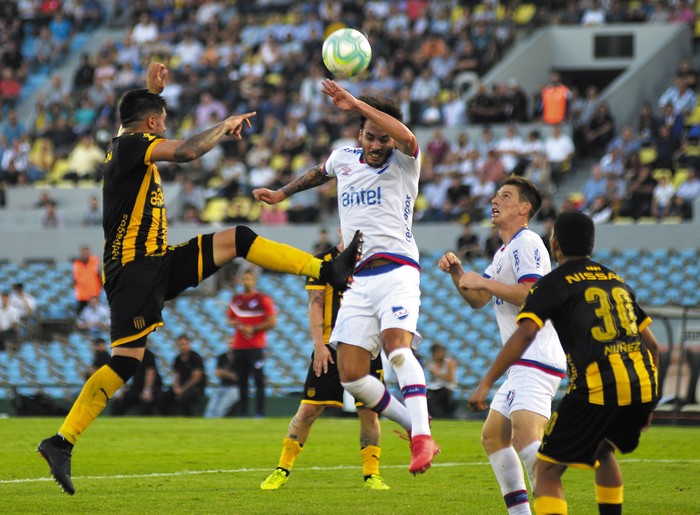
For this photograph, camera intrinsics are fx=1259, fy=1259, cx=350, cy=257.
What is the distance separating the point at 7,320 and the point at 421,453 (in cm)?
1801

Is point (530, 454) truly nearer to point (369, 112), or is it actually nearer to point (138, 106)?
point (369, 112)

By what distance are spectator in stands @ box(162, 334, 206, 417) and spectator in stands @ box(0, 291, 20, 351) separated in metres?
5.43

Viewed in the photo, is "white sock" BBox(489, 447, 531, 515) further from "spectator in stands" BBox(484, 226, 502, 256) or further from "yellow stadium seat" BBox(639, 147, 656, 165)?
"yellow stadium seat" BBox(639, 147, 656, 165)

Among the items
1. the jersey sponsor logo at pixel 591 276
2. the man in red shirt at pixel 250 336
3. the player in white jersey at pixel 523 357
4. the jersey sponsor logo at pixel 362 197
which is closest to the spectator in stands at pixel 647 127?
the man in red shirt at pixel 250 336

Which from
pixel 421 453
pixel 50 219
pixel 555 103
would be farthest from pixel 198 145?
pixel 50 219

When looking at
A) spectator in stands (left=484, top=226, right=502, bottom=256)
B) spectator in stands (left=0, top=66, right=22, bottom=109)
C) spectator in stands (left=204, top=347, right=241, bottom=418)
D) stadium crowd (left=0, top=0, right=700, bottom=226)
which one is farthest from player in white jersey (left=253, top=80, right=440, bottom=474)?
spectator in stands (left=0, top=66, right=22, bottom=109)

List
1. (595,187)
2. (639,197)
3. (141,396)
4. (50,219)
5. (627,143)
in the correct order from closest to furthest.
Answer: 1. (141,396)
2. (639,197)
3. (595,187)
4. (627,143)
5. (50,219)

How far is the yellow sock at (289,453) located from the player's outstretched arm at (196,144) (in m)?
3.01

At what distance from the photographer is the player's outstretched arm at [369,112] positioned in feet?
27.9

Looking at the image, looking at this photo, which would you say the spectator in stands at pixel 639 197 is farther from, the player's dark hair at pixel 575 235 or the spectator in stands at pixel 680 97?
the player's dark hair at pixel 575 235

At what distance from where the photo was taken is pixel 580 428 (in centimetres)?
684

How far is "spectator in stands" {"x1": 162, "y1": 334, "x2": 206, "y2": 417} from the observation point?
20172 mm

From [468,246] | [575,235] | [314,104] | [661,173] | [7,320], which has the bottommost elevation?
[7,320]

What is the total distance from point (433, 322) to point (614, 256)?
346 centimetres
